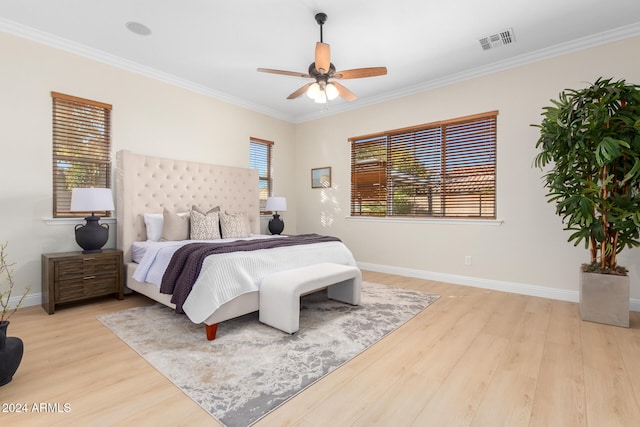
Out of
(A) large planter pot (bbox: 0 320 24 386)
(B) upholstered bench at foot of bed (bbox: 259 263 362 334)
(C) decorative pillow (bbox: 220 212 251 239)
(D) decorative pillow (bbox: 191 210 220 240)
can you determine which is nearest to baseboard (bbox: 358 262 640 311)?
(B) upholstered bench at foot of bed (bbox: 259 263 362 334)

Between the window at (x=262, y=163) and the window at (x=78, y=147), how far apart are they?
7.48ft

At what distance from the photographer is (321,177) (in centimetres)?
595

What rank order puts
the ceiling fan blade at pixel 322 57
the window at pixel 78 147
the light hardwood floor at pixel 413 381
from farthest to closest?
the window at pixel 78 147
the ceiling fan blade at pixel 322 57
the light hardwood floor at pixel 413 381

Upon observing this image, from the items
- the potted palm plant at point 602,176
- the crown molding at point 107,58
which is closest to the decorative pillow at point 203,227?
the crown molding at point 107,58

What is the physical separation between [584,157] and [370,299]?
2.52 meters

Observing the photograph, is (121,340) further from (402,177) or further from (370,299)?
(402,177)

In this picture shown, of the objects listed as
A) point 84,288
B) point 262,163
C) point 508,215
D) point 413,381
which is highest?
point 262,163

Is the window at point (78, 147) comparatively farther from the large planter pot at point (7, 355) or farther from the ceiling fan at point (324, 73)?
the ceiling fan at point (324, 73)

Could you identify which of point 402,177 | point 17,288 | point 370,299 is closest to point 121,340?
point 17,288

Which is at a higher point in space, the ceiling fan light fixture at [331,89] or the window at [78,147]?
the ceiling fan light fixture at [331,89]

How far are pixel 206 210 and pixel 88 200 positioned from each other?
165 centimetres

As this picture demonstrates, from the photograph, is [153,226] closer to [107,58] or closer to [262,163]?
[107,58]

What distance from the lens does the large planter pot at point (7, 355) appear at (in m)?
1.73

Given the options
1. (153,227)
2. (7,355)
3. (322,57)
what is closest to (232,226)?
(153,227)
